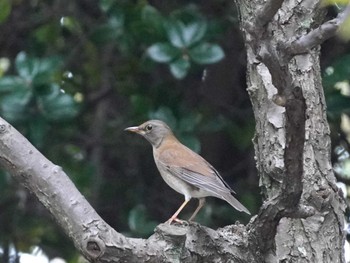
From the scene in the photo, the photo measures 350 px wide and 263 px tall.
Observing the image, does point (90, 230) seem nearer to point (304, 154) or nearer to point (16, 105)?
point (304, 154)

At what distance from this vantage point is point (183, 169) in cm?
536

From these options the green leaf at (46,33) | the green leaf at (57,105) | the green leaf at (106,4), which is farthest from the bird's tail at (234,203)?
the green leaf at (46,33)

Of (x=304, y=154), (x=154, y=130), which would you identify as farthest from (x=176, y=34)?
(x=304, y=154)

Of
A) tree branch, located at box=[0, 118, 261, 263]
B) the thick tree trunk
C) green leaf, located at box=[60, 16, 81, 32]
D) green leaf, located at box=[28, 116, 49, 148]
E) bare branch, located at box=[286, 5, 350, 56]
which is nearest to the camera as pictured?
bare branch, located at box=[286, 5, 350, 56]

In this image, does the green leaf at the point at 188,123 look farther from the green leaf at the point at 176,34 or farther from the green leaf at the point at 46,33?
the green leaf at the point at 46,33

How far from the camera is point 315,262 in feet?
13.5

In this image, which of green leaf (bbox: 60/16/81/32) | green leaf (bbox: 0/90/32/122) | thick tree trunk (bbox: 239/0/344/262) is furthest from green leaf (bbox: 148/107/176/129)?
thick tree trunk (bbox: 239/0/344/262)

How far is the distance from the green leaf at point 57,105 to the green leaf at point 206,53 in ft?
2.50

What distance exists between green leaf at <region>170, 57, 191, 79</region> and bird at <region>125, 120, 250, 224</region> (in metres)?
0.34

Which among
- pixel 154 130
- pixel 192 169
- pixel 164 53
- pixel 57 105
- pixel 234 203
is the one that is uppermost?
pixel 164 53

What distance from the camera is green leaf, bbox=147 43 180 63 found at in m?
5.44

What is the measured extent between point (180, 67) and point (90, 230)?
2050 millimetres

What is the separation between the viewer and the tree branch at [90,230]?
352 centimetres

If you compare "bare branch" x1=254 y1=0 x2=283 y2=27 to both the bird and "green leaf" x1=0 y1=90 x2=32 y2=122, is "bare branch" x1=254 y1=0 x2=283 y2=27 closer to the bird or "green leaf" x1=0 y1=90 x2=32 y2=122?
the bird
